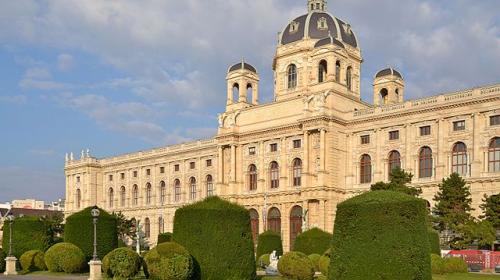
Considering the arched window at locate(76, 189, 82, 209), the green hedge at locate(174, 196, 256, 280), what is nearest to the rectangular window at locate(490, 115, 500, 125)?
the green hedge at locate(174, 196, 256, 280)

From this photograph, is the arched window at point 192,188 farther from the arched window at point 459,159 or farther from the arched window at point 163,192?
the arched window at point 459,159

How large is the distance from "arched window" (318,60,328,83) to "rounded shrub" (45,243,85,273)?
41.4 metres

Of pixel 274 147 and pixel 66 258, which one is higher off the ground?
pixel 274 147

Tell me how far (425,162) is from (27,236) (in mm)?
37191

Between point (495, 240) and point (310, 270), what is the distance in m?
21.9

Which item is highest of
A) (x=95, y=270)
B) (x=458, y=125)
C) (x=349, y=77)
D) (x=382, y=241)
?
(x=349, y=77)

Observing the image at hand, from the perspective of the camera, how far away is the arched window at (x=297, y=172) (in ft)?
227

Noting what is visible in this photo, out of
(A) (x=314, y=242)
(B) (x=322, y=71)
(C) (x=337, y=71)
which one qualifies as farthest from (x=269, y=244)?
(B) (x=322, y=71)

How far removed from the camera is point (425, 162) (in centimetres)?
6116

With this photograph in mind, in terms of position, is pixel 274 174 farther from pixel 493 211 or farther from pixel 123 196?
pixel 123 196

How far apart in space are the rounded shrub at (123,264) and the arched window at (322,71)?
45237 mm

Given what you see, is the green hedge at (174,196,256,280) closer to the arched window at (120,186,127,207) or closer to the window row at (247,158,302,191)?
the window row at (247,158,302,191)

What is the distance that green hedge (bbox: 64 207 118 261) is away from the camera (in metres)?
37.7

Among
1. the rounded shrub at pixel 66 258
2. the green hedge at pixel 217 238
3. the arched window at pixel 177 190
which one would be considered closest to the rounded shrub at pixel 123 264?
the green hedge at pixel 217 238
